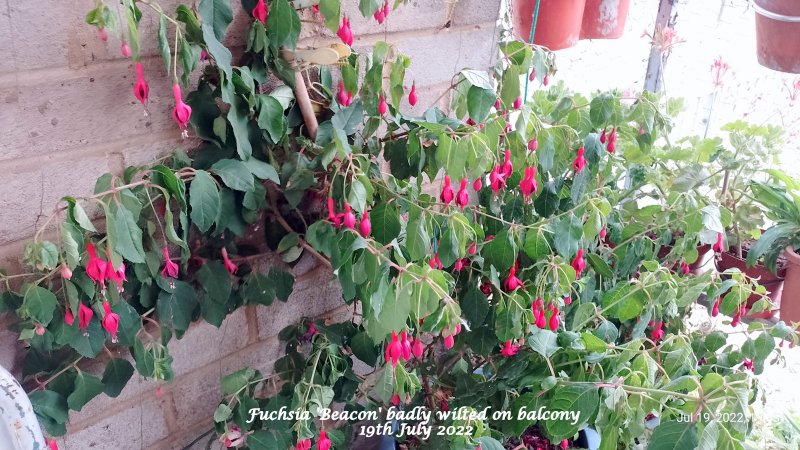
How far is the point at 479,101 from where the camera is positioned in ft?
2.88

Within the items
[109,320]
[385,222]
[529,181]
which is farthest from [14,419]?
[529,181]

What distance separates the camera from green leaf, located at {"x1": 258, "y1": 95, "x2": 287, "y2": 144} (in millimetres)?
896

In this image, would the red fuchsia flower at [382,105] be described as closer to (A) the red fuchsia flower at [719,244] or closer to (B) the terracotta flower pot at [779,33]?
(A) the red fuchsia flower at [719,244]

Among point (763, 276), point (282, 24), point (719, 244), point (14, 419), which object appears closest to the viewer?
point (14, 419)

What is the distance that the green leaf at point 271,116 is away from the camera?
2.94 ft

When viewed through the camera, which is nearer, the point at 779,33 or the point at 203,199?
the point at 203,199

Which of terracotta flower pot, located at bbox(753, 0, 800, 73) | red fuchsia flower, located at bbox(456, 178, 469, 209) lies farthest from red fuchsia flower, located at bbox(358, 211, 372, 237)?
terracotta flower pot, located at bbox(753, 0, 800, 73)

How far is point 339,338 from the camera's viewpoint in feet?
3.57

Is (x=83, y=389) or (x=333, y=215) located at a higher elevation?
(x=333, y=215)

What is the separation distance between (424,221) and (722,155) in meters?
0.94

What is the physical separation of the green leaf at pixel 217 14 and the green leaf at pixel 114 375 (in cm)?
49

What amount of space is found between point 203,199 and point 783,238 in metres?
1.27

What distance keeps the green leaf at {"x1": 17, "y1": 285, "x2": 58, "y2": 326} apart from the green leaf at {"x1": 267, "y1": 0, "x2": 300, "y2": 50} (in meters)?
0.44

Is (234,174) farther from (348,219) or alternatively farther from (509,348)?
(509,348)
